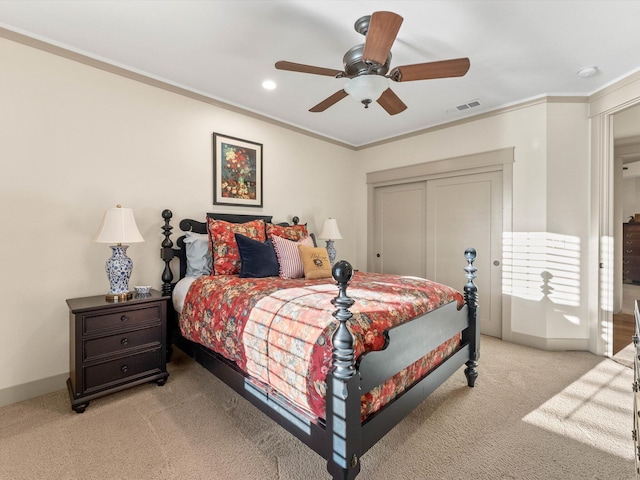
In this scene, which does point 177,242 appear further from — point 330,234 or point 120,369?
point 330,234

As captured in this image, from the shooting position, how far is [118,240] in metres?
2.20

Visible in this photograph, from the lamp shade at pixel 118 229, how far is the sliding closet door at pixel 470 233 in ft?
11.6

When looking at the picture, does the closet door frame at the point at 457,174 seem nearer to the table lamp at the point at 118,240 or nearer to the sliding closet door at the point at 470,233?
the sliding closet door at the point at 470,233

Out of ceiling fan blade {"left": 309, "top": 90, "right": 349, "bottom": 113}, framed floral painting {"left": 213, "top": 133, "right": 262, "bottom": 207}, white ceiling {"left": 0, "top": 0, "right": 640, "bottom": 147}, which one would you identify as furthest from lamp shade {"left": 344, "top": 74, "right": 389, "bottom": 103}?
framed floral painting {"left": 213, "top": 133, "right": 262, "bottom": 207}

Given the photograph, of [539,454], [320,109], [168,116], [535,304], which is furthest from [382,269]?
[168,116]

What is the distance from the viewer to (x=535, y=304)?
10.7ft

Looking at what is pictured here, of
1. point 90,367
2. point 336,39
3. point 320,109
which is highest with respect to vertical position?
point 336,39

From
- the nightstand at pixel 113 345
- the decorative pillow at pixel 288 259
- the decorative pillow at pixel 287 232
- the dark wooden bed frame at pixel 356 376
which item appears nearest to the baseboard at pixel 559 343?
the dark wooden bed frame at pixel 356 376

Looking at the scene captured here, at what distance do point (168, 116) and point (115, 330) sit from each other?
6.66 feet

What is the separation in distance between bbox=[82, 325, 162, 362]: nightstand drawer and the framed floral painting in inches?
58.7

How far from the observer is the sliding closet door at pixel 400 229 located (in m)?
4.34

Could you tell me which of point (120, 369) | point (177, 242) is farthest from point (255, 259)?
point (120, 369)

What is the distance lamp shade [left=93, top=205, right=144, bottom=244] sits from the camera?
2205 mm

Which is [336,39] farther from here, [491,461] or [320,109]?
[491,461]
